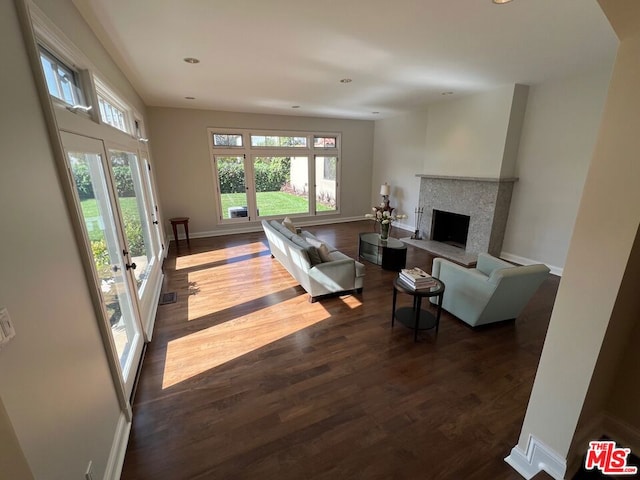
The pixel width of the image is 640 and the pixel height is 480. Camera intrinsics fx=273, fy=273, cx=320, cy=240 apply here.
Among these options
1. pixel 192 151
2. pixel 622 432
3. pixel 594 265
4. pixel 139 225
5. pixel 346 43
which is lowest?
pixel 622 432

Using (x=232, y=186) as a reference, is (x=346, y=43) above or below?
above

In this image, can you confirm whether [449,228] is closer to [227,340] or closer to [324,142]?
[324,142]

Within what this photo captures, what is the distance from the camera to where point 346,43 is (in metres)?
2.71

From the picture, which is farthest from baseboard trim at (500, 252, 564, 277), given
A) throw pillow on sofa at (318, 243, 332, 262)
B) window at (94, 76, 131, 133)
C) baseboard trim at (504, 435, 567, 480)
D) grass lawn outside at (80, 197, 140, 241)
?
window at (94, 76, 131, 133)

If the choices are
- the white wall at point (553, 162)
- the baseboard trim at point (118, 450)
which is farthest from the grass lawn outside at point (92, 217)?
the white wall at point (553, 162)

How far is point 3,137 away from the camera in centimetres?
103

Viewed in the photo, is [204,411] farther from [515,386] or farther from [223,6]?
[223,6]

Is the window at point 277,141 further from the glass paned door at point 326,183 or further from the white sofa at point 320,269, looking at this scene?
the white sofa at point 320,269

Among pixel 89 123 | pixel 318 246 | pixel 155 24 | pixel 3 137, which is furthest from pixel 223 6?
pixel 318 246

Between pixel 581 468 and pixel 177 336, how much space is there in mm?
3350

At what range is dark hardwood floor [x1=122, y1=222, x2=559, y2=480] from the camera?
5.61ft

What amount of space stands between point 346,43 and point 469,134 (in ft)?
11.5

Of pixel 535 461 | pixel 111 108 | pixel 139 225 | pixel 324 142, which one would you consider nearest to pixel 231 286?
pixel 139 225

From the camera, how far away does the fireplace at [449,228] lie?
5852 millimetres
